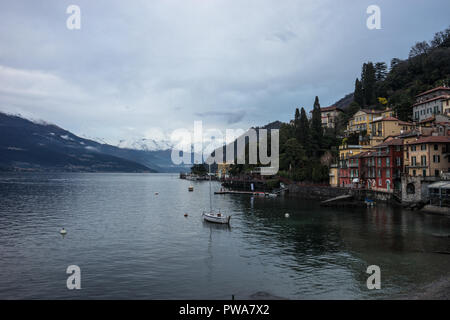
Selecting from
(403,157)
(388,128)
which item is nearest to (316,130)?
(388,128)

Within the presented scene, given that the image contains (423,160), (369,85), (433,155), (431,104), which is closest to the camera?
(433,155)

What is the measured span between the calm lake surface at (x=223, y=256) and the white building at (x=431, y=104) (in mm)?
51780

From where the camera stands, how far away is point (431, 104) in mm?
103938

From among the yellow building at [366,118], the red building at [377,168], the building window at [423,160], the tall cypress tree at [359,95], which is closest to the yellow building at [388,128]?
the yellow building at [366,118]

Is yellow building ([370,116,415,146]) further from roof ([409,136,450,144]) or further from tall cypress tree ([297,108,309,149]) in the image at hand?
roof ([409,136,450,144])

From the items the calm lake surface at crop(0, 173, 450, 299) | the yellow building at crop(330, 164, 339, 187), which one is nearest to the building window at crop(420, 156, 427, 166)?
the calm lake surface at crop(0, 173, 450, 299)

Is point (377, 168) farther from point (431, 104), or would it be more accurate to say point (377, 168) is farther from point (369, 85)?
point (369, 85)

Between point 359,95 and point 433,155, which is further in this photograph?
point 359,95

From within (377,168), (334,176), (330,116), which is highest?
(330,116)

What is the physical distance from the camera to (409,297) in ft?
82.8

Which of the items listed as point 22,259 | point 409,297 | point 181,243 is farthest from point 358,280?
point 22,259

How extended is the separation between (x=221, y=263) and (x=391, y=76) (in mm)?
157681

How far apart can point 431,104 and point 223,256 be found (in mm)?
96508
